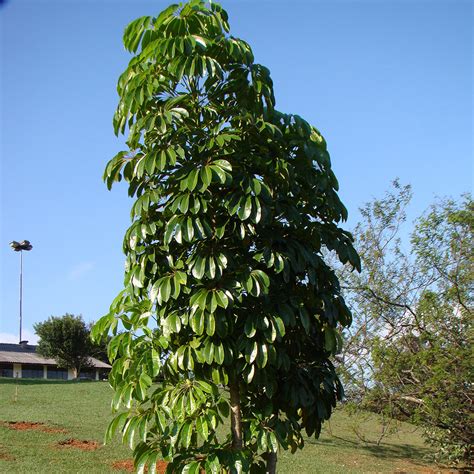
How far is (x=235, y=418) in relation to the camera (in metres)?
4.94

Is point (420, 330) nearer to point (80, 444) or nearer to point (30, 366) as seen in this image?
point (80, 444)

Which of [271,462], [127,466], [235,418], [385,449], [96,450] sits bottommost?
[385,449]

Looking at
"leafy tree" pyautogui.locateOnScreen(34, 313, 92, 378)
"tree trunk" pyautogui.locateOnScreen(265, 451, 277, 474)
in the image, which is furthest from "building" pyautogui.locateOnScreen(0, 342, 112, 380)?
"tree trunk" pyautogui.locateOnScreen(265, 451, 277, 474)

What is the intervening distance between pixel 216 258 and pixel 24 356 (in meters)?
41.4

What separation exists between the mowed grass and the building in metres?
19.5

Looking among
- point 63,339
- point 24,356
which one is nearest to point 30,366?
point 24,356

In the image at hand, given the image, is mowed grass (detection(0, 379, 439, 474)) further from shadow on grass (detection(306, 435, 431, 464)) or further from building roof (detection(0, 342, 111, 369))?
building roof (detection(0, 342, 111, 369))

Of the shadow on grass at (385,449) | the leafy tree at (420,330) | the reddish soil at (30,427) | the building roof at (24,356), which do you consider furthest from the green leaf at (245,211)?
the building roof at (24,356)

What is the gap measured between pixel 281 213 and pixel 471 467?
11.5m

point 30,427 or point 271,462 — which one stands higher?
point 271,462

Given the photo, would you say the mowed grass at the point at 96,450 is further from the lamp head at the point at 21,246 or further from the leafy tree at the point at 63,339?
the lamp head at the point at 21,246

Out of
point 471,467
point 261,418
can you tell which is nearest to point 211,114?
point 261,418

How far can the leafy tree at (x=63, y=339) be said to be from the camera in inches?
1437

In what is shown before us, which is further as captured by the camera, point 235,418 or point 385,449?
point 385,449
